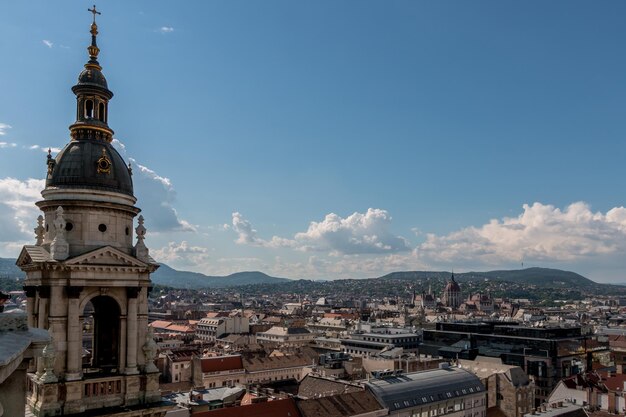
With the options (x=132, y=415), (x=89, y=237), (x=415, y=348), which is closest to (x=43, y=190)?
(x=89, y=237)

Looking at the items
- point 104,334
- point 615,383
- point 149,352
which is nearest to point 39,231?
point 104,334

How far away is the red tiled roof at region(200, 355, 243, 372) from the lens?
110m

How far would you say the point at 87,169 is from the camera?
2547cm

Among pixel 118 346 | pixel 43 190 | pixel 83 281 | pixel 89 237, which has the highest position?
pixel 43 190

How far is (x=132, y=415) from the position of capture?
24547mm

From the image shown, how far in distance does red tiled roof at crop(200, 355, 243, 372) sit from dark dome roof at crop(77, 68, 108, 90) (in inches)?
3552

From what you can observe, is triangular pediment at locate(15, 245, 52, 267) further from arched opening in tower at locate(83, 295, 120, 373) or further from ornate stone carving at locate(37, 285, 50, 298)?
arched opening in tower at locate(83, 295, 120, 373)

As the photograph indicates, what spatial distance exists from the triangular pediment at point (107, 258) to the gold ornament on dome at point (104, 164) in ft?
11.2

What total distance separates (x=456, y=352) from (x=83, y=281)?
12133 cm

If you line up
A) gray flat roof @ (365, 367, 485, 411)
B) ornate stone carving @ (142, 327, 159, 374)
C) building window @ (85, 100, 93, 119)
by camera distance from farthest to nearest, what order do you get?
gray flat roof @ (365, 367, 485, 411), building window @ (85, 100, 93, 119), ornate stone carving @ (142, 327, 159, 374)

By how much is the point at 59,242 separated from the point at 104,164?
395cm

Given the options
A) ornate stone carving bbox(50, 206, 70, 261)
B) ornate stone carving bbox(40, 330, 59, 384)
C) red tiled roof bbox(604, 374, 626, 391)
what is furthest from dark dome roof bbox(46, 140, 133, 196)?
red tiled roof bbox(604, 374, 626, 391)

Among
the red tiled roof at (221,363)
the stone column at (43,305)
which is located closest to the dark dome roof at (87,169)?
the stone column at (43,305)

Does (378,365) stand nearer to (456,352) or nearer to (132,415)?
(456,352)
